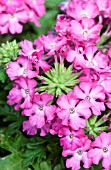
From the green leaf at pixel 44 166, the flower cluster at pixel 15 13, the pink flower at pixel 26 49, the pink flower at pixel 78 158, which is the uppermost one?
the flower cluster at pixel 15 13

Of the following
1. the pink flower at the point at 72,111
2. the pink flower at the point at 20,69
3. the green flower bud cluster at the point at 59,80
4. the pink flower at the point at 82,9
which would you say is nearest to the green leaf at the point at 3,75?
the pink flower at the point at 20,69

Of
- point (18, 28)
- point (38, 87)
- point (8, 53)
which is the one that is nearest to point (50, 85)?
point (38, 87)

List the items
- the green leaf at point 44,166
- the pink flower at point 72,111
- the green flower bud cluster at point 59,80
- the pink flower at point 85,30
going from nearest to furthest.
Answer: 1. the pink flower at point 72,111
2. the green flower bud cluster at point 59,80
3. the pink flower at point 85,30
4. the green leaf at point 44,166

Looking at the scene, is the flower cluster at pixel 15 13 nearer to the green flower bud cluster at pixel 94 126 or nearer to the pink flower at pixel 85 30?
the pink flower at pixel 85 30

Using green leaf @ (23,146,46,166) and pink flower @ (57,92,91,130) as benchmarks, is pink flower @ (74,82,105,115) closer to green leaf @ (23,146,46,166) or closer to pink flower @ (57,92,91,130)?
pink flower @ (57,92,91,130)

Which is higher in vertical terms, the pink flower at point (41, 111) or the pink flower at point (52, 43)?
the pink flower at point (52, 43)

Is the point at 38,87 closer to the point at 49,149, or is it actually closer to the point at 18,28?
the point at 49,149

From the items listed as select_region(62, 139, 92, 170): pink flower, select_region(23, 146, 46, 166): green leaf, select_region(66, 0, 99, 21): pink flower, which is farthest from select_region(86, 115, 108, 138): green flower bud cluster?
select_region(66, 0, 99, 21): pink flower

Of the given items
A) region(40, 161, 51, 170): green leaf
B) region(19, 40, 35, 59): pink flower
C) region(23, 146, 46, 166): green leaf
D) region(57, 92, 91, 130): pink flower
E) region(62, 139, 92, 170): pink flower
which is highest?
region(19, 40, 35, 59): pink flower
